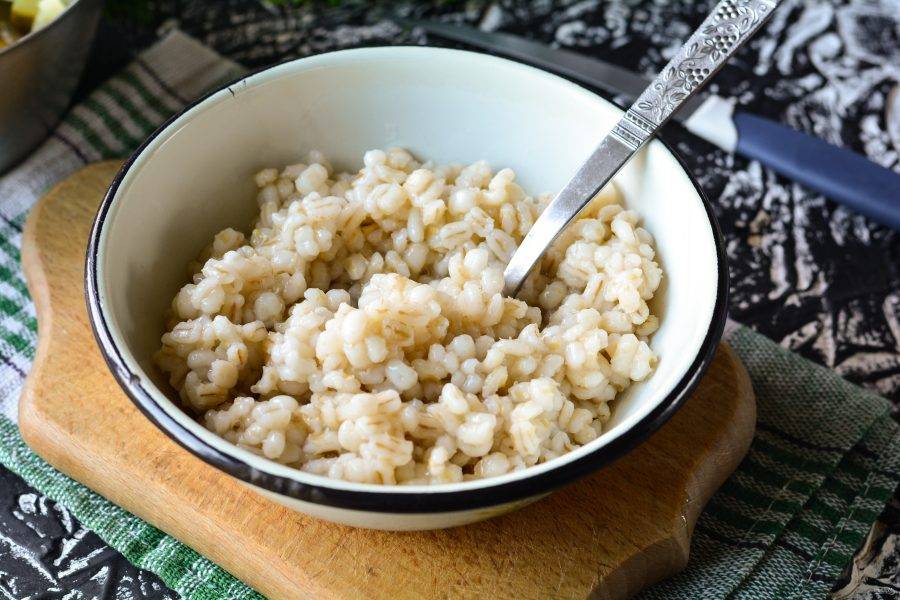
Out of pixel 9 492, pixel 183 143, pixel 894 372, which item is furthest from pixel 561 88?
pixel 9 492

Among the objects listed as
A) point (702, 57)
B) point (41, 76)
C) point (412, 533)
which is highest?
point (702, 57)

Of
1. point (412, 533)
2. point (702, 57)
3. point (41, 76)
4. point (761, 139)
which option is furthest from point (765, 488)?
point (41, 76)

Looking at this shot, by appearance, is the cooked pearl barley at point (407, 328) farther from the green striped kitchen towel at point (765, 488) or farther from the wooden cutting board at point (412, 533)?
the green striped kitchen towel at point (765, 488)

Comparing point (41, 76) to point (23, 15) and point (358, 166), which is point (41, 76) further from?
point (358, 166)

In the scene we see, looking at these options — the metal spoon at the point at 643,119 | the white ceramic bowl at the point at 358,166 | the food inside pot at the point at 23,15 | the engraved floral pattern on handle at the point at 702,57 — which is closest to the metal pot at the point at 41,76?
the food inside pot at the point at 23,15

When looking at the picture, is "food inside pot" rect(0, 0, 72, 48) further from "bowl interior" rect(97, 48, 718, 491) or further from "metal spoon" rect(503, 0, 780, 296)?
"metal spoon" rect(503, 0, 780, 296)

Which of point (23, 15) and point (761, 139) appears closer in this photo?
point (23, 15)

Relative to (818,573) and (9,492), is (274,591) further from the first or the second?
(818,573)
